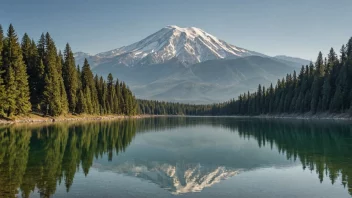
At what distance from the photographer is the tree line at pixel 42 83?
71.1m

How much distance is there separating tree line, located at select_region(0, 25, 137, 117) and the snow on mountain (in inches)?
1955

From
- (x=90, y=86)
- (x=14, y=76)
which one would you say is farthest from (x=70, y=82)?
(x=14, y=76)

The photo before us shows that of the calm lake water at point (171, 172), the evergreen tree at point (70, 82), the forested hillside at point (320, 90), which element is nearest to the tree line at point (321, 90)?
the forested hillside at point (320, 90)

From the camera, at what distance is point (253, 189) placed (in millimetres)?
18938

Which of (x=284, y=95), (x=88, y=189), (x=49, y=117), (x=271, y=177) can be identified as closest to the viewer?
(x=88, y=189)

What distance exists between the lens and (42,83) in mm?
87438

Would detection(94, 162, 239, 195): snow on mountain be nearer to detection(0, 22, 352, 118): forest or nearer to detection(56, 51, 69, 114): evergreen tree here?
detection(0, 22, 352, 118): forest

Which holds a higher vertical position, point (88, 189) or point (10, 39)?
point (10, 39)

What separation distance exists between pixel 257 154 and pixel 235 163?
642 centimetres

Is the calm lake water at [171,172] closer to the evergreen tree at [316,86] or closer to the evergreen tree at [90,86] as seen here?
the evergreen tree at [90,86]

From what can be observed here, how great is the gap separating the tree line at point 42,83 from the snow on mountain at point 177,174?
163 feet

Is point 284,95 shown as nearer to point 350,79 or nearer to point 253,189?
point 350,79

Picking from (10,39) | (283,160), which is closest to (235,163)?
(283,160)

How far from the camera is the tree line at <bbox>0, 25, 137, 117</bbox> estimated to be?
233 ft
